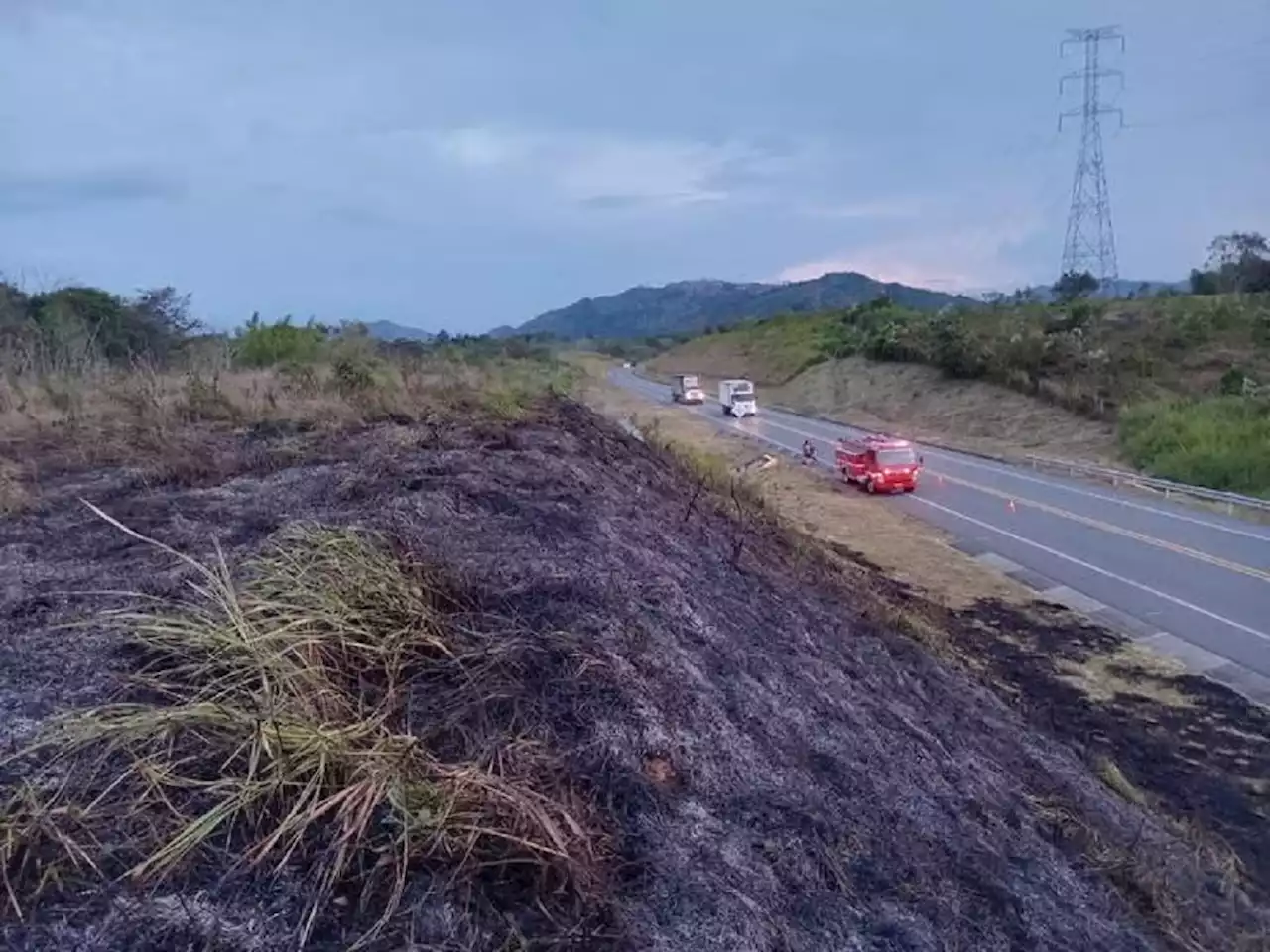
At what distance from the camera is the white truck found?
190 feet

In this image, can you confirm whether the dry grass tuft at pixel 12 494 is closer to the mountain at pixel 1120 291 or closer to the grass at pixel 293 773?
the grass at pixel 293 773

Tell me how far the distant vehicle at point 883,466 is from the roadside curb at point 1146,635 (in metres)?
7.96

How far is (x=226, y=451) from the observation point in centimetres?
1488

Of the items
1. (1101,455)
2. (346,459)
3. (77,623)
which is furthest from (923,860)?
(1101,455)

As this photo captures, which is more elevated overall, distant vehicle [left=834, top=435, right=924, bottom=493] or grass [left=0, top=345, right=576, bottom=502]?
grass [left=0, top=345, right=576, bottom=502]

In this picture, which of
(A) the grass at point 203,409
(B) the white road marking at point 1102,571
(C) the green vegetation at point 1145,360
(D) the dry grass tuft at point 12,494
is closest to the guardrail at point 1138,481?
(C) the green vegetation at point 1145,360

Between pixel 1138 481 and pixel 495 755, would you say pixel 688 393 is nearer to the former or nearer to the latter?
pixel 1138 481

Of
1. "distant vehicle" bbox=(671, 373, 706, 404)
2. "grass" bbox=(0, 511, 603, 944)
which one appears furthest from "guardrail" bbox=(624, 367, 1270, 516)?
"grass" bbox=(0, 511, 603, 944)

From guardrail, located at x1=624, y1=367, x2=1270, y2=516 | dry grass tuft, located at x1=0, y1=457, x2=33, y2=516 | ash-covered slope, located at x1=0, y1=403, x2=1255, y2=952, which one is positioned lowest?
guardrail, located at x1=624, y1=367, x2=1270, y2=516

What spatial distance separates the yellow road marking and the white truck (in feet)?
75.7

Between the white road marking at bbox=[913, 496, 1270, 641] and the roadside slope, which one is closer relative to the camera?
the white road marking at bbox=[913, 496, 1270, 641]

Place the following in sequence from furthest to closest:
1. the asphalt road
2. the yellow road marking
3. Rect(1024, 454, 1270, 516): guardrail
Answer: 1. Rect(1024, 454, 1270, 516): guardrail
2. the yellow road marking
3. the asphalt road

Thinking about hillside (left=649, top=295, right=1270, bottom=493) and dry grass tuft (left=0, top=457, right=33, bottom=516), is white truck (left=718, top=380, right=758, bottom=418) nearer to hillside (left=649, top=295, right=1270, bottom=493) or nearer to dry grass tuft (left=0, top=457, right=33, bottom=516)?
hillside (left=649, top=295, right=1270, bottom=493)

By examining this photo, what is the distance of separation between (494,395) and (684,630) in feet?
41.0
